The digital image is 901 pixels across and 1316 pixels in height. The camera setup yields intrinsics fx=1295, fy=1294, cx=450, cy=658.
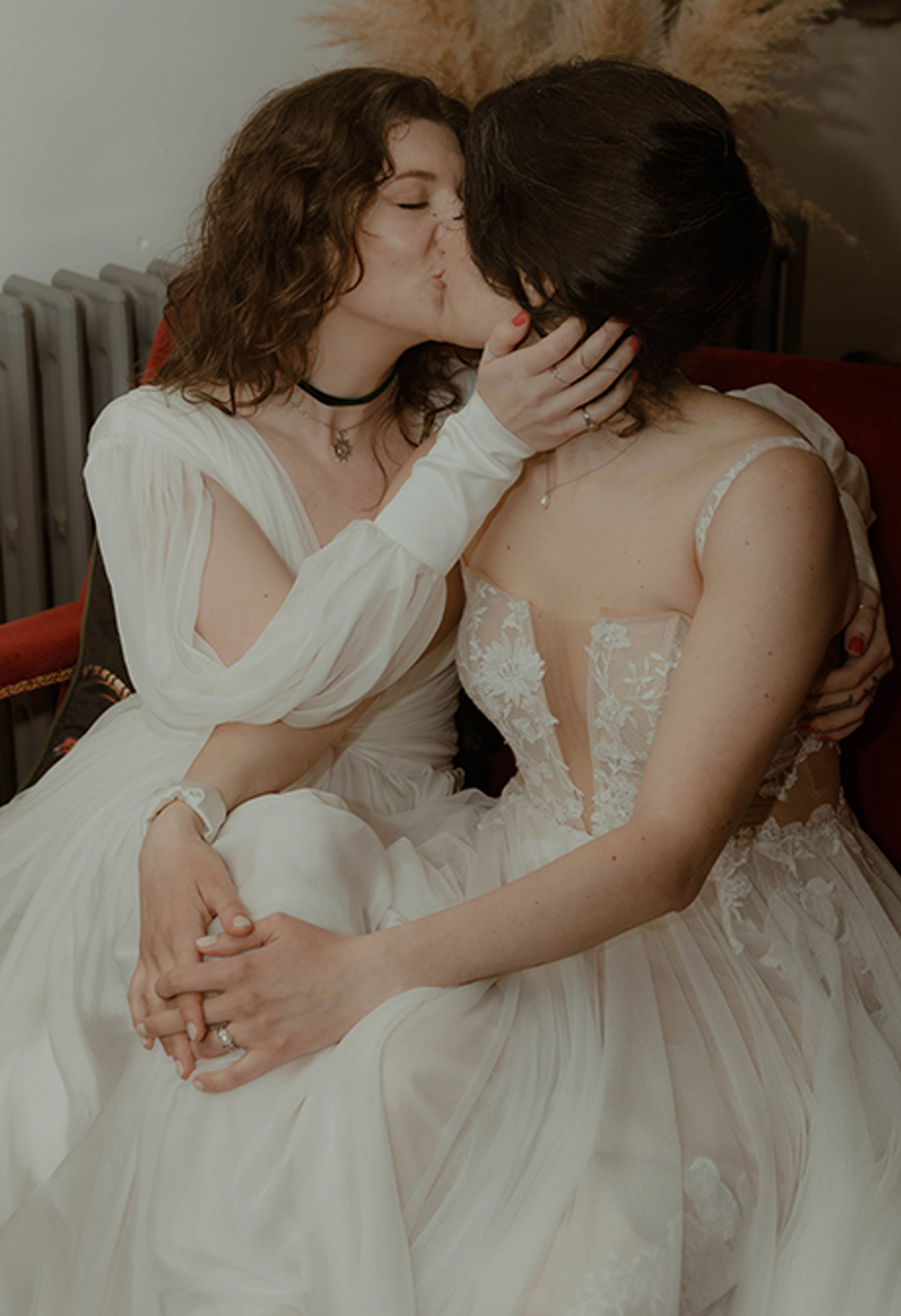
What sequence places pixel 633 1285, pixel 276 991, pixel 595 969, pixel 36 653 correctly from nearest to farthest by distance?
pixel 633 1285 → pixel 276 991 → pixel 595 969 → pixel 36 653

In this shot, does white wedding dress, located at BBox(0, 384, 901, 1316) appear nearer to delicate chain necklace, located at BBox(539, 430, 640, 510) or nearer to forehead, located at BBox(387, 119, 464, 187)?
delicate chain necklace, located at BBox(539, 430, 640, 510)

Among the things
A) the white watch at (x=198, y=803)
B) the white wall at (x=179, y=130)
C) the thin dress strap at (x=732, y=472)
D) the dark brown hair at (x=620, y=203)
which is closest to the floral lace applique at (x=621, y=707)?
the thin dress strap at (x=732, y=472)

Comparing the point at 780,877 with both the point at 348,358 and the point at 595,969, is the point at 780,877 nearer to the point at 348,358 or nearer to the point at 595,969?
the point at 595,969

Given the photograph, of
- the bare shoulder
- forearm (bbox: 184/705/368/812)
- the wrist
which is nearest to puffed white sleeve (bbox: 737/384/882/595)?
the bare shoulder

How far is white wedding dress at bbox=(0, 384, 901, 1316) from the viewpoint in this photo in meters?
0.95

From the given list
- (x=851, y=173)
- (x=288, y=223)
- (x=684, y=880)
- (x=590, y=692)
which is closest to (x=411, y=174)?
(x=288, y=223)

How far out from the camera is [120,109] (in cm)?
234

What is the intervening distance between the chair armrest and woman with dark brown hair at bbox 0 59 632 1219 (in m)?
0.19

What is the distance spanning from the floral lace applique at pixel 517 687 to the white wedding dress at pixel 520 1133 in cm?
8

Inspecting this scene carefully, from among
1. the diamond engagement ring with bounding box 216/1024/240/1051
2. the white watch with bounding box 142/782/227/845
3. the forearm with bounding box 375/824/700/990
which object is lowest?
the diamond engagement ring with bounding box 216/1024/240/1051

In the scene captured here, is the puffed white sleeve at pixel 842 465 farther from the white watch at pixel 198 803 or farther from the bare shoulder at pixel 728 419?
the white watch at pixel 198 803

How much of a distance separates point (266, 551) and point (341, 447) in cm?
23

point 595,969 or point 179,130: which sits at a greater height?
point 179,130

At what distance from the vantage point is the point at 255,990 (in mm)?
1066
